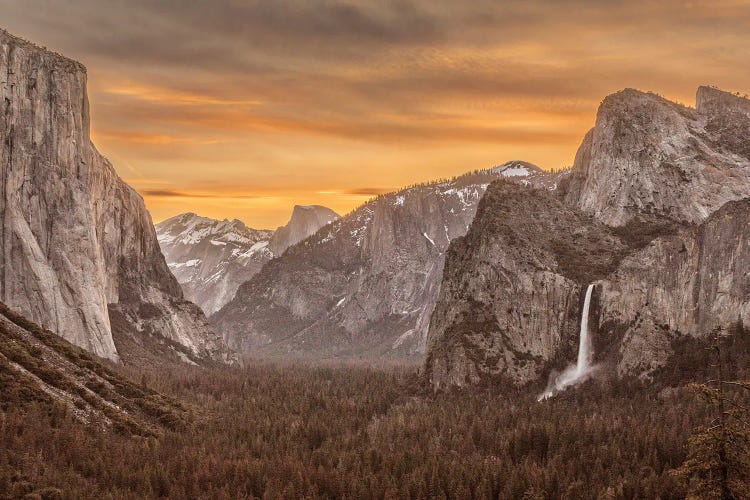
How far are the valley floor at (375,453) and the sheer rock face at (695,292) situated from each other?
12428 mm

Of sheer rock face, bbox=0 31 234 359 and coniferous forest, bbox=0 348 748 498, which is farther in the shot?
sheer rock face, bbox=0 31 234 359

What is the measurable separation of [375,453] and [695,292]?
95.1 m

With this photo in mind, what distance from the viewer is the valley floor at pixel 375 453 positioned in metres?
103

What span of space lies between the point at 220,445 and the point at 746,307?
114794 millimetres

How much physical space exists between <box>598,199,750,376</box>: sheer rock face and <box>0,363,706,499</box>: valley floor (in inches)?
489

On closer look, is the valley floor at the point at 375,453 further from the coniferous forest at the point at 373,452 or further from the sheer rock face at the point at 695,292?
the sheer rock face at the point at 695,292

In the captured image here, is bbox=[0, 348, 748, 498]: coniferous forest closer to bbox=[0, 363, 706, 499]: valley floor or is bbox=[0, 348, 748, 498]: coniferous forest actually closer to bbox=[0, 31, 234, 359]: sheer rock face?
bbox=[0, 363, 706, 499]: valley floor

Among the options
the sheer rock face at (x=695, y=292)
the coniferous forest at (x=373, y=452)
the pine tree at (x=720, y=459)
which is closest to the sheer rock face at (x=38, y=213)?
the coniferous forest at (x=373, y=452)

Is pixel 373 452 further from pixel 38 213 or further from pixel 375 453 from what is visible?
pixel 38 213

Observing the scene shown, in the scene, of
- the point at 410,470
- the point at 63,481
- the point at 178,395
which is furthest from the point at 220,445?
the point at 178,395

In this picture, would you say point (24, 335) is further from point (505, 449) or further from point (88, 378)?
point (505, 449)

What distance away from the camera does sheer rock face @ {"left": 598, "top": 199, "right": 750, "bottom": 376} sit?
180m

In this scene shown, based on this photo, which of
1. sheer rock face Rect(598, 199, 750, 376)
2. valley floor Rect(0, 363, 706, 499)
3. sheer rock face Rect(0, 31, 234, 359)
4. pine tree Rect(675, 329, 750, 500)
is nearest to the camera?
pine tree Rect(675, 329, 750, 500)

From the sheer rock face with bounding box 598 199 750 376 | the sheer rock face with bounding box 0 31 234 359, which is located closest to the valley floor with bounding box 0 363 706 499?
the sheer rock face with bounding box 598 199 750 376
